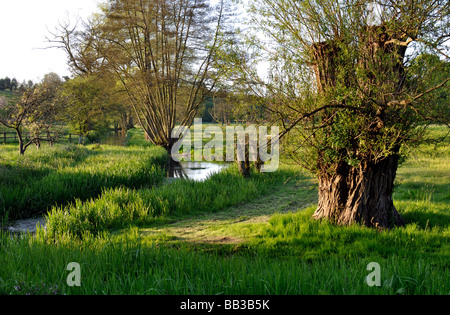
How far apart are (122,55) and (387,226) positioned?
2016 centimetres

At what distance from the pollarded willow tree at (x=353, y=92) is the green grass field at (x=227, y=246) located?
0.55 m

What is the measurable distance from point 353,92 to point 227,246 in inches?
126

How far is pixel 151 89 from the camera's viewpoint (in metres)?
21.1

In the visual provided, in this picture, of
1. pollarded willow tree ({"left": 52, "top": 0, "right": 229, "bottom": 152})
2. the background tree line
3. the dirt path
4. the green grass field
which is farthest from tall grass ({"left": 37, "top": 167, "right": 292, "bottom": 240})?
pollarded willow tree ({"left": 52, "top": 0, "right": 229, "bottom": 152})

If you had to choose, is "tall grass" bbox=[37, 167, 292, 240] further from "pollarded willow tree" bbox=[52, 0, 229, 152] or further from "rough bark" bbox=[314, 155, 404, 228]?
"pollarded willow tree" bbox=[52, 0, 229, 152]

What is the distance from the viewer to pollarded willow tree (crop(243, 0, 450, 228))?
484cm

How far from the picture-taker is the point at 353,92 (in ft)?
16.7

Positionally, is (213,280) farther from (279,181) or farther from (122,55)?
(122,55)

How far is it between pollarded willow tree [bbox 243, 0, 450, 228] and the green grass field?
55cm

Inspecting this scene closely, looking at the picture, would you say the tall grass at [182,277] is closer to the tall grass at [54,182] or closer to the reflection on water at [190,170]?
the tall grass at [54,182]

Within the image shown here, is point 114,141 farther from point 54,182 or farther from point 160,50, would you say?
point 54,182

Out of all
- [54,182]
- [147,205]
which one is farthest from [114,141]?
[147,205]

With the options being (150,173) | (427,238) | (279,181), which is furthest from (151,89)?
(427,238)
